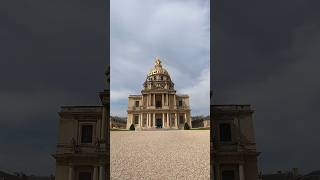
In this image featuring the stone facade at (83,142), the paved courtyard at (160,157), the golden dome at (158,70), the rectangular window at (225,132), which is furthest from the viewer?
the rectangular window at (225,132)

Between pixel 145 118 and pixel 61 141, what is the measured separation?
384 centimetres

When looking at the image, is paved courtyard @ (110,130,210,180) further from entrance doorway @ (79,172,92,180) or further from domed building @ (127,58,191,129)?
entrance doorway @ (79,172,92,180)

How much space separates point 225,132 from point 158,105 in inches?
157

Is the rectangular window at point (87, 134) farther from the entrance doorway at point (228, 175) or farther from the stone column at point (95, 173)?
the entrance doorway at point (228, 175)

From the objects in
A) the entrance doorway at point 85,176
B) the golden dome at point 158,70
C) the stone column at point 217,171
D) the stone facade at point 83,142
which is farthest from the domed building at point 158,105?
the entrance doorway at point 85,176

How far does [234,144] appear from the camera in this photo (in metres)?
15.5

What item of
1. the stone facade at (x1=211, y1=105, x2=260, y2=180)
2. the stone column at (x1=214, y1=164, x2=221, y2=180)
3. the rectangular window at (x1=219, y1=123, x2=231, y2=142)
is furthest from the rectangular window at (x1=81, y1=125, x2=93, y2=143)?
the rectangular window at (x1=219, y1=123, x2=231, y2=142)

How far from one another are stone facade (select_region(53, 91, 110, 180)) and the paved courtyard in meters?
2.47

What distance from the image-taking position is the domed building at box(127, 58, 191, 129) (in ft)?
39.0

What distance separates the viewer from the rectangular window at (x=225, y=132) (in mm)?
15453

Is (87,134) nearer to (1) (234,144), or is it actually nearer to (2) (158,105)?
(2) (158,105)

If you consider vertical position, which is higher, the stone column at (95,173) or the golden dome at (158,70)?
the golden dome at (158,70)

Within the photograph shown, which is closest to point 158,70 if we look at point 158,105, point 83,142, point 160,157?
point 158,105

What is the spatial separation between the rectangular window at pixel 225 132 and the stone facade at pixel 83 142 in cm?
345
